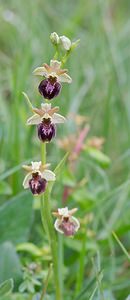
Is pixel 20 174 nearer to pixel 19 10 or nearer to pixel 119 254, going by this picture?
pixel 119 254

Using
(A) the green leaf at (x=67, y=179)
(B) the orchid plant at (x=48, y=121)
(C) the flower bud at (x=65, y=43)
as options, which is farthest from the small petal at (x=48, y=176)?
(A) the green leaf at (x=67, y=179)

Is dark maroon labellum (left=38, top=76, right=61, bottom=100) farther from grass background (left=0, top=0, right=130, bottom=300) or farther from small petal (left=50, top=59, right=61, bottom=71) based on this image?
grass background (left=0, top=0, right=130, bottom=300)

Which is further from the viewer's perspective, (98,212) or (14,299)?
(98,212)

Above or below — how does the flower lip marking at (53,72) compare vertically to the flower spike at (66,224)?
above

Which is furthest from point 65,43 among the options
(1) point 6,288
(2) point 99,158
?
(2) point 99,158

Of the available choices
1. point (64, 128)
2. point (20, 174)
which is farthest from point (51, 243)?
point (64, 128)

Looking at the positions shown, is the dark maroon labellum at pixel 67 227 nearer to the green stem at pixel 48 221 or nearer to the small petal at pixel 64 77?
the green stem at pixel 48 221

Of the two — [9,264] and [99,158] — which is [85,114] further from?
[9,264]
